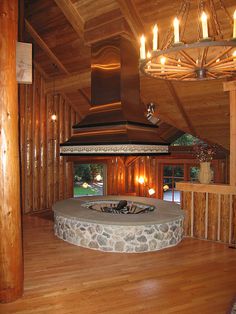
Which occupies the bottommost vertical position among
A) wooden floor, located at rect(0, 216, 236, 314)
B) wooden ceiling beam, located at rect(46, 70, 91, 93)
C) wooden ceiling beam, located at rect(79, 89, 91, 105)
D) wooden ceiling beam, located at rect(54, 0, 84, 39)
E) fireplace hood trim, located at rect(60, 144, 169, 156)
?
wooden floor, located at rect(0, 216, 236, 314)

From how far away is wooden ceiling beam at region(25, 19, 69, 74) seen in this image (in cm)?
701

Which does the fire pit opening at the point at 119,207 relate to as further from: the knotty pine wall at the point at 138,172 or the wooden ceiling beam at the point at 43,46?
the knotty pine wall at the point at 138,172

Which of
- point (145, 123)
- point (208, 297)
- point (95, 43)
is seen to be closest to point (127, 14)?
point (95, 43)

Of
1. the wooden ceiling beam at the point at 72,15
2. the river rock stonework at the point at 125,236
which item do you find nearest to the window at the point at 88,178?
the wooden ceiling beam at the point at 72,15

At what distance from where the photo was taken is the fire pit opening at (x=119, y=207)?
578cm

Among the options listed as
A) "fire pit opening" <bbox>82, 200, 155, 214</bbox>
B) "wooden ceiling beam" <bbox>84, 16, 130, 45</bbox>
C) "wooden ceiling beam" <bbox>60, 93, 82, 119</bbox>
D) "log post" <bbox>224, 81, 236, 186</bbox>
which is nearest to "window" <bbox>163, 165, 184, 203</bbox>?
"wooden ceiling beam" <bbox>60, 93, 82, 119</bbox>

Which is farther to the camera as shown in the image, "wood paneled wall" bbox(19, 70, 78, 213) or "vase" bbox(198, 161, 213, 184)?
"wood paneled wall" bbox(19, 70, 78, 213)

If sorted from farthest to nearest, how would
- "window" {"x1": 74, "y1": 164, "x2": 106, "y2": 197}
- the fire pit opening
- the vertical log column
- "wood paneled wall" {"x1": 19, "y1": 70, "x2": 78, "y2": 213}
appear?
"window" {"x1": 74, "y1": 164, "x2": 106, "y2": 197} < "wood paneled wall" {"x1": 19, "y1": 70, "x2": 78, "y2": 213} < the fire pit opening < the vertical log column

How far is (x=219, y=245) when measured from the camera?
507cm

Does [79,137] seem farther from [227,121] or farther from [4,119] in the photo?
[227,121]

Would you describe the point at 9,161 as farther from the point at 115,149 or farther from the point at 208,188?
the point at 208,188

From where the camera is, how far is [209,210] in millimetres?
5363

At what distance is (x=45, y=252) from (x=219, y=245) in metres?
2.84

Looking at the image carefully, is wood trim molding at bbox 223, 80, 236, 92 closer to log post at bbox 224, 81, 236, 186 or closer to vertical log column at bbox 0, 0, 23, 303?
log post at bbox 224, 81, 236, 186
